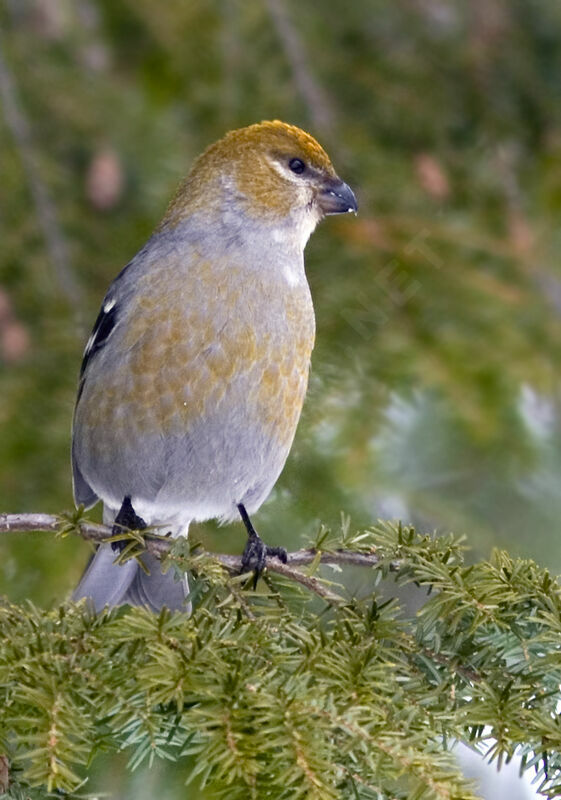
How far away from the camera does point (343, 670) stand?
1.37 m

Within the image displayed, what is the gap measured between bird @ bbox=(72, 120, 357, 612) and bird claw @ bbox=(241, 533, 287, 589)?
0.5 inches

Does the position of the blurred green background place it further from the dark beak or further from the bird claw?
the bird claw

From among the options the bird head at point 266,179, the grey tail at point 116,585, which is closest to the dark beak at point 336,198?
the bird head at point 266,179

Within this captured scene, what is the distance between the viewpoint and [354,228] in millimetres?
2719

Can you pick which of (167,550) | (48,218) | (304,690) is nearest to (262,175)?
(48,218)

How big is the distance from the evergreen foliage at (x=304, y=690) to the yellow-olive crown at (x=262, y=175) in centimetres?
131

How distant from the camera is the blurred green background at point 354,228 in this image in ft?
8.36

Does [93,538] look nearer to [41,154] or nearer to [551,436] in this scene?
[41,154]

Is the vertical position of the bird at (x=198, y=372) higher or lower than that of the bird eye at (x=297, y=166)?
lower

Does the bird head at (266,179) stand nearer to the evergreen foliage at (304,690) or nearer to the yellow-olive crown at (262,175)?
the yellow-olive crown at (262,175)

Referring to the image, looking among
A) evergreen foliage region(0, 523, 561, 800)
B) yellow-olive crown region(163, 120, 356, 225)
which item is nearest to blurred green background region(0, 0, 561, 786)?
yellow-olive crown region(163, 120, 356, 225)

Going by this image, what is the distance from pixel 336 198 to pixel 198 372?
627mm

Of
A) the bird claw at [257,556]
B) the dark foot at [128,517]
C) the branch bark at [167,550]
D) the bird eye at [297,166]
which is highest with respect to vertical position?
the bird eye at [297,166]

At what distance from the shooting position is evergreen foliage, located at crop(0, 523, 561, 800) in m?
1.25
